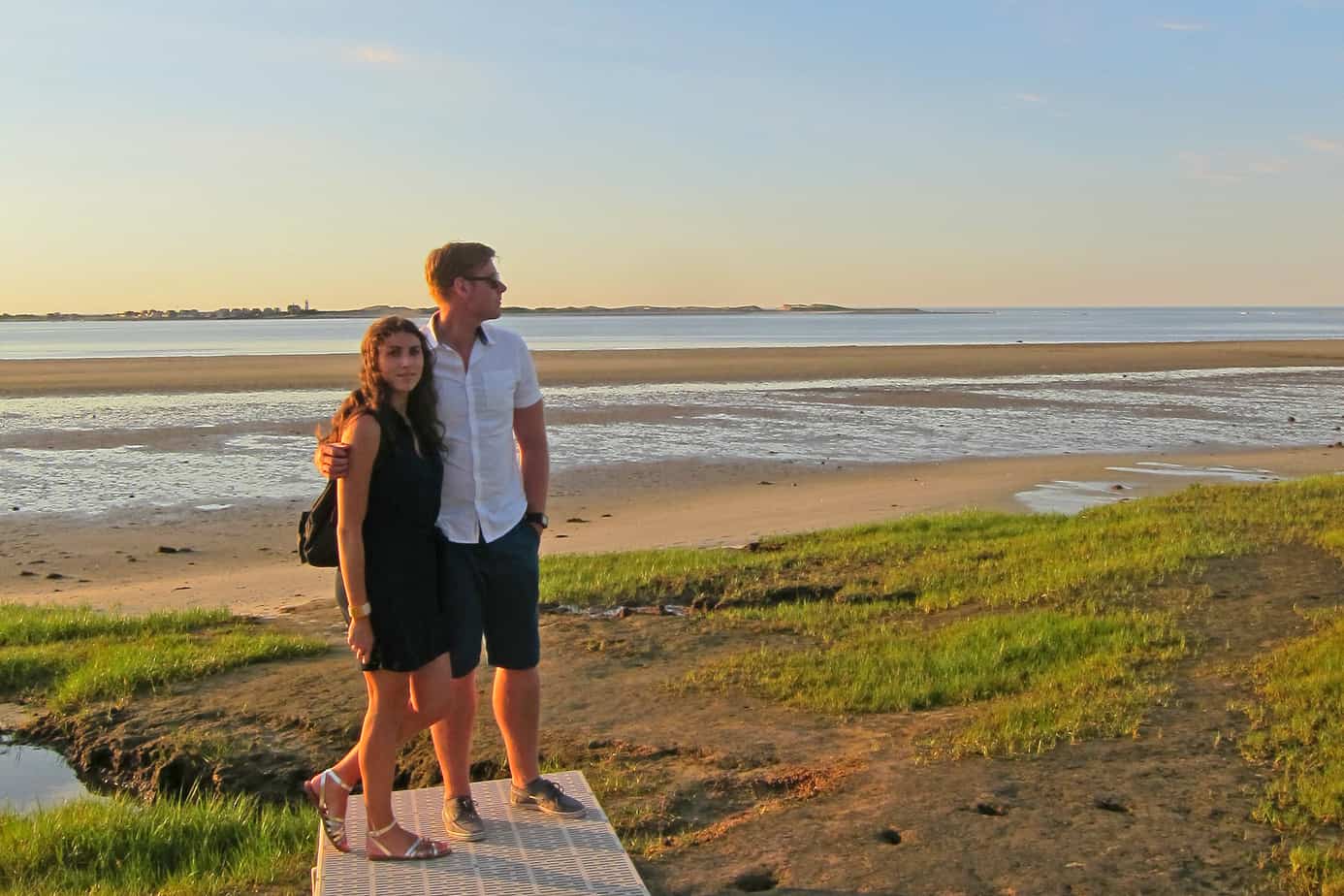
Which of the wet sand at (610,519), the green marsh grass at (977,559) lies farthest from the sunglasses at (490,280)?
the wet sand at (610,519)

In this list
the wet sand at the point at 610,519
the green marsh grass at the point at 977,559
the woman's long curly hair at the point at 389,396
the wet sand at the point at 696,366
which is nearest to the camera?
the woman's long curly hair at the point at 389,396

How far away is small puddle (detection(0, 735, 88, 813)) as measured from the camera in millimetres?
6047

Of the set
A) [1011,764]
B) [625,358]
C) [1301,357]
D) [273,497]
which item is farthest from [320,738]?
[1301,357]

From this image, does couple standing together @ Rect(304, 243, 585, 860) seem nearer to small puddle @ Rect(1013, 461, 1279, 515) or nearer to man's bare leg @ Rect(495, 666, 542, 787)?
man's bare leg @ Rect(495, 666, 542, 787)

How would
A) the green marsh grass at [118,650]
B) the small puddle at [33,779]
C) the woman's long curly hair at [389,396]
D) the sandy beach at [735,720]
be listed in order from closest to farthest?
1. the woman's long curly hair at [389,396]
2. the sandy beach at [735,720]
3. the small puddle at [33,779]
4. the green marsh grass at [118,650]

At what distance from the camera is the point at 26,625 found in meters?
8.68

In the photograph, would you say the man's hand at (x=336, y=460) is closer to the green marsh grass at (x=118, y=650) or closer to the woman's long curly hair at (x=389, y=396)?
the woman's long curly hair at (x=389, y=396)

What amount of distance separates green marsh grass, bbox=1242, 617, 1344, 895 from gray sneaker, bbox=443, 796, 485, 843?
2.73 meters

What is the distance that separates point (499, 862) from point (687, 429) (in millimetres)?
20260

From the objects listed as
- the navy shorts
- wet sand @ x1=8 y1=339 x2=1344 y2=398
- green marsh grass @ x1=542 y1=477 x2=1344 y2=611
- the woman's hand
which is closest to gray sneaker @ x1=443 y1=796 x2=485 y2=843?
the navy shorts

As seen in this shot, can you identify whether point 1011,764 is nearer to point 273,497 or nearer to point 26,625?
point 26,625

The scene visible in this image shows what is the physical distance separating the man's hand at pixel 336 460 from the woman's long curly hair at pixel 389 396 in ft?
0.27

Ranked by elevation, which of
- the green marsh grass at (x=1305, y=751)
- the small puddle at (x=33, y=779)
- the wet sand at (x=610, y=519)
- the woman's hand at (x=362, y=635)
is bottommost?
the small puddle at (x=33, y=779)

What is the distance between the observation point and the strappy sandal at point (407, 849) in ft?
14.2
